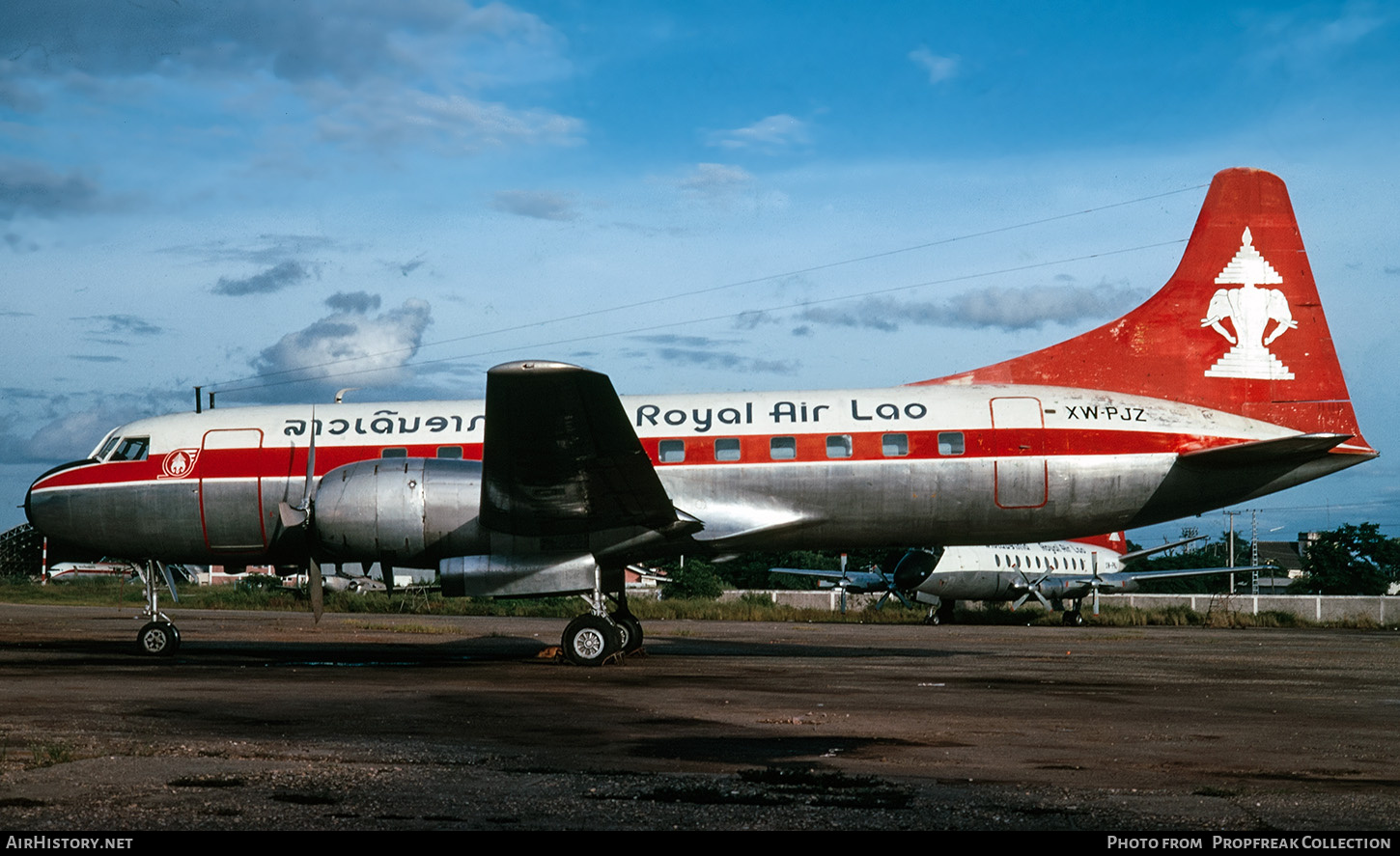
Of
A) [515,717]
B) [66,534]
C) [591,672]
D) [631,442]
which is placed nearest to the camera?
[515,717]

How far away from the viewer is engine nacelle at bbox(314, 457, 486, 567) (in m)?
Answer: 15.5

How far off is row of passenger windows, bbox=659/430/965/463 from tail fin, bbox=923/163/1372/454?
175 centimetres

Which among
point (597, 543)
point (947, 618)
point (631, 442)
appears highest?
point (631, 442)

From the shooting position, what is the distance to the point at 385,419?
59.7 ft

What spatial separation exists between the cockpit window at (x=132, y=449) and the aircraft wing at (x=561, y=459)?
6.52 metres

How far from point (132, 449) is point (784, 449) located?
413 inches

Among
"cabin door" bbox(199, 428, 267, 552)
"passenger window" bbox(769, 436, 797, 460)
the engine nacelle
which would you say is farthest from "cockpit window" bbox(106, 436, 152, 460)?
"passenger window" bbox(769, 436, 797, 460)

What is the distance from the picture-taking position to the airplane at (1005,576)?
37.2 metres

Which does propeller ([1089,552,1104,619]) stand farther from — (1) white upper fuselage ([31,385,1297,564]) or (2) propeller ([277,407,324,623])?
(2) propeller ([277,407,324,623])

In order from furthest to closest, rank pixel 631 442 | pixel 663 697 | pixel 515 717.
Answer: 1. pixel 631 442
2. pixel 663 697
3. pixel 515 717

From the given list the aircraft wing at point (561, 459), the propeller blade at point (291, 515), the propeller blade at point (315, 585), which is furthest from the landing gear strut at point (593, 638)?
the propeller blade at point (291, 515)
